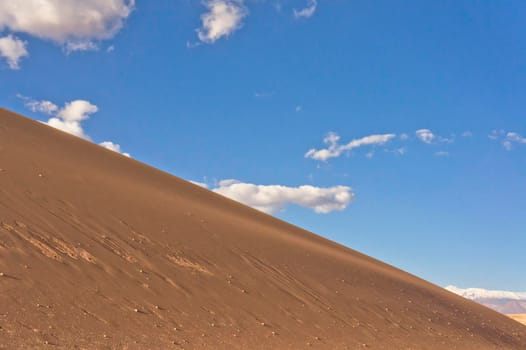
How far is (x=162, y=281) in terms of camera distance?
14.2 metres

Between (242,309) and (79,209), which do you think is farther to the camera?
(79,209)

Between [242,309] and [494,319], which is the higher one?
[494,319]

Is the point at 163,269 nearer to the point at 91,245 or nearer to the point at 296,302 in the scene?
the point at 91,245

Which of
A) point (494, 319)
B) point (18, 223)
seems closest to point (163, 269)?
point (18, 223)

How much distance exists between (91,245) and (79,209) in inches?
108

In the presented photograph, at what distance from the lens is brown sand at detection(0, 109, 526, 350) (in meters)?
10.8

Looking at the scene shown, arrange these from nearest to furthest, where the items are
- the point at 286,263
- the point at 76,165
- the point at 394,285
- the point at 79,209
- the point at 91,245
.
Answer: the point at 91,245
the point at 79,209
the point at 286,263
the point at 76,165
the point at 394,285

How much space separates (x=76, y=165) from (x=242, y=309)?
11.9 m

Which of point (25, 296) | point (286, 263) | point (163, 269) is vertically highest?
point (286, 263)

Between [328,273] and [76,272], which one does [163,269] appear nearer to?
[76,272]

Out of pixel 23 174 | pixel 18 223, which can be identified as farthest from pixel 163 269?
pixel 23 174

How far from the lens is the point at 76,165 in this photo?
23.0m

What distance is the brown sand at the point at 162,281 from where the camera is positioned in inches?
425

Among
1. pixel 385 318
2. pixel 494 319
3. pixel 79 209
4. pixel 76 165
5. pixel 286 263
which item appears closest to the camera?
pixel 79 209
